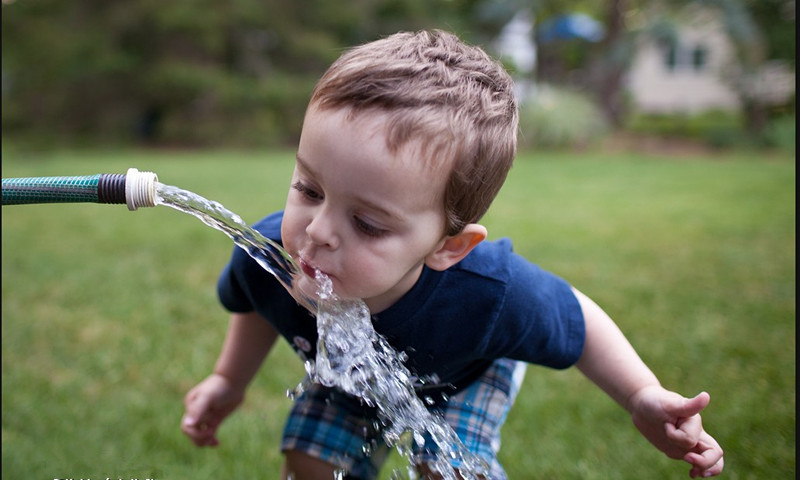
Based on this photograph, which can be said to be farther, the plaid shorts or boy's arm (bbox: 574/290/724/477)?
the plaid shorts

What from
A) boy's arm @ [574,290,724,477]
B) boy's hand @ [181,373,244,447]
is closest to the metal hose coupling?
boy's hand @ [181,373,244,447]

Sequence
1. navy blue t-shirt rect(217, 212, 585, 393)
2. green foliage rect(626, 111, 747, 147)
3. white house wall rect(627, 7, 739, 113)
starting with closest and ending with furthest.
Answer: navy blue t-shirt rect(217, 212, 585, 393) < green foliage rect(626, 111, 747, 147) < white house wall rect(627, 7, 739, 113)

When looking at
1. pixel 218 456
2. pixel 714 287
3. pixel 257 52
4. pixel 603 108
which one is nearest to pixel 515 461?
pixel 218 456

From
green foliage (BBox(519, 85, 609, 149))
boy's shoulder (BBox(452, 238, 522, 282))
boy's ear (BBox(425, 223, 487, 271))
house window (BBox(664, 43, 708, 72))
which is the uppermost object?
boy's ear (BBox(425, 223, 487, 271))

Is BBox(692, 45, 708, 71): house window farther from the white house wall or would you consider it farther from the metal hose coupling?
the metal hose coupling

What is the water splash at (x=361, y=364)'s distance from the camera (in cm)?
151

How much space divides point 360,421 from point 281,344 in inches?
48.8

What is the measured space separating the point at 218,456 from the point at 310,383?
0.58 meters

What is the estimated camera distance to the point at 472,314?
158 cm

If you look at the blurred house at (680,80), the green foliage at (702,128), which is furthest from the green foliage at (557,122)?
the blurred house at (680,80)

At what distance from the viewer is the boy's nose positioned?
4.40 ft

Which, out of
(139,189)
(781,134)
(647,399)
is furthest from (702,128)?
(139,189)

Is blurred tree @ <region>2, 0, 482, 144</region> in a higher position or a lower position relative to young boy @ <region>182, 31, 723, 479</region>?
lower

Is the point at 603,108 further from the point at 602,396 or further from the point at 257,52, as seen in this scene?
the point at 602,396
